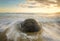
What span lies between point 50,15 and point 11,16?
1.02 ft

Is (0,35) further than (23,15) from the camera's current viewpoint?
No

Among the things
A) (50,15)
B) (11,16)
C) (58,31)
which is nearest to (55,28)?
(58,31)

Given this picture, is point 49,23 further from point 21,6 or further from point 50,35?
point 21,6

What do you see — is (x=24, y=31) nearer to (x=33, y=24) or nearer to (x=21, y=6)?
(x=33, y=24)

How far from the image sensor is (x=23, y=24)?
972 millimetres

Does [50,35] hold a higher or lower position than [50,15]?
lower

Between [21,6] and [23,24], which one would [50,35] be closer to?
[23,24]

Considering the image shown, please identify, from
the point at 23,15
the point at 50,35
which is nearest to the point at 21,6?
the point at 23,15

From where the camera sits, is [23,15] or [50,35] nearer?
[50,35]

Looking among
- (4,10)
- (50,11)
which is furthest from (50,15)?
(4,10)

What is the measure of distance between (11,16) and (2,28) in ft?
0.46

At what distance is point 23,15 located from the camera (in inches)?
44.2

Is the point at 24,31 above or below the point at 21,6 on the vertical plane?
below

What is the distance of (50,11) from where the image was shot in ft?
3.79
